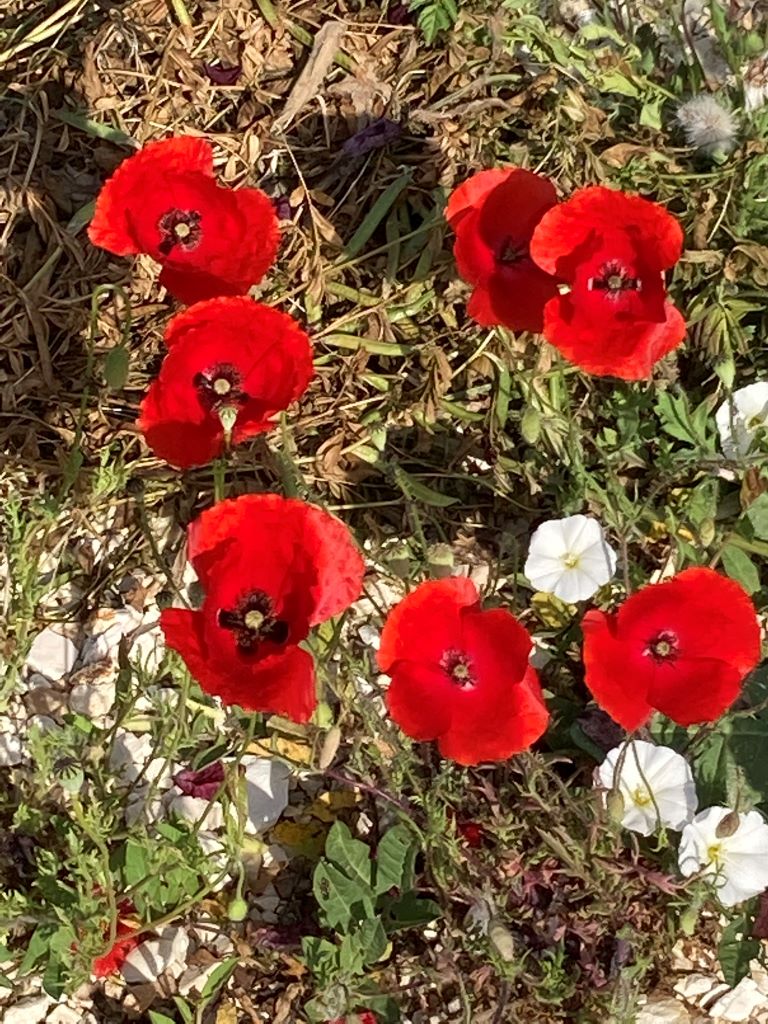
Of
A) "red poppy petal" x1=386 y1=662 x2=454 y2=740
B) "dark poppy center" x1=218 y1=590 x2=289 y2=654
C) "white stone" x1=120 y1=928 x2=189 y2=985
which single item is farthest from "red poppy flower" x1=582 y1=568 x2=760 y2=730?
"white stone" x1=120 y1=928 x2=189 y2=985

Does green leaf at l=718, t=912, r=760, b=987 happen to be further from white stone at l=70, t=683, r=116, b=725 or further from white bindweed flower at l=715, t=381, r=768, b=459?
white stone at l=70, t=683, r=116, b=725

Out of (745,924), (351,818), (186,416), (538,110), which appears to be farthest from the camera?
(538,110)

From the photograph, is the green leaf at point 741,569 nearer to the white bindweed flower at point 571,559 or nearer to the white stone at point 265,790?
the white bindweed flower at point 571,559

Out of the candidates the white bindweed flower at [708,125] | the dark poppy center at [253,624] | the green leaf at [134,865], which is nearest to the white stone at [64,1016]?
the green leaf at [134,865]

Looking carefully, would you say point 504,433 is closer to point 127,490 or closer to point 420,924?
point 127,490

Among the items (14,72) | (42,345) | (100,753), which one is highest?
(14,72)

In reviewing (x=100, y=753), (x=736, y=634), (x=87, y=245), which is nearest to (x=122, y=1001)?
(x=100, y=753)
